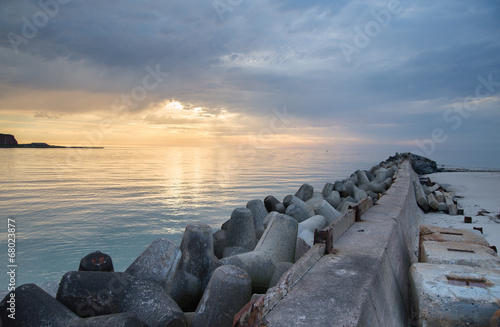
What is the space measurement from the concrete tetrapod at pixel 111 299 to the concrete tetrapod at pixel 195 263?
3.32 feet

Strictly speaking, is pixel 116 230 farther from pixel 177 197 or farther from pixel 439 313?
pixel 439 313

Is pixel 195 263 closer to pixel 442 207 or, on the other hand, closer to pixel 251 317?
pixel 251 317

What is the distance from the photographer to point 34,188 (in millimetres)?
14812

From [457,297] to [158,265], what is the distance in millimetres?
2774

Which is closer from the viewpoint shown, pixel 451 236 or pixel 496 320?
pixel 496 320

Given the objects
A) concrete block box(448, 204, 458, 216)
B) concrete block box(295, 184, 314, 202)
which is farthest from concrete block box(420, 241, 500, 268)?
concrete block box(295, 184, 314, 202)

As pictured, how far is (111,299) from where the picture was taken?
9.77ft

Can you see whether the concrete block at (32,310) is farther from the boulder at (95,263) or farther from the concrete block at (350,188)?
the concrete block at (350,188)

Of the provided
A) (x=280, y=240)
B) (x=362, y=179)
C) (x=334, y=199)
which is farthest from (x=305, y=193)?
(x=280, y=240)

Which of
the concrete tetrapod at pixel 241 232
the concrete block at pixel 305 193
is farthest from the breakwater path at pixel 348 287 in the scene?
the concrete block at pixel 305 193

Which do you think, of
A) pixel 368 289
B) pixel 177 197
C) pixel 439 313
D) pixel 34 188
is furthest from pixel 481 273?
pixel 34 188

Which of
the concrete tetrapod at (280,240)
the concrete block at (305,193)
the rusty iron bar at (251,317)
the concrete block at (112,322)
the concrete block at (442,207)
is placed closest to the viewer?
the rusty iron bar at (251,317)

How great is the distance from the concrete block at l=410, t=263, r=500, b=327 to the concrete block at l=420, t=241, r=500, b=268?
404 mm

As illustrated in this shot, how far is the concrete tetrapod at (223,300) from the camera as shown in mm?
3074
